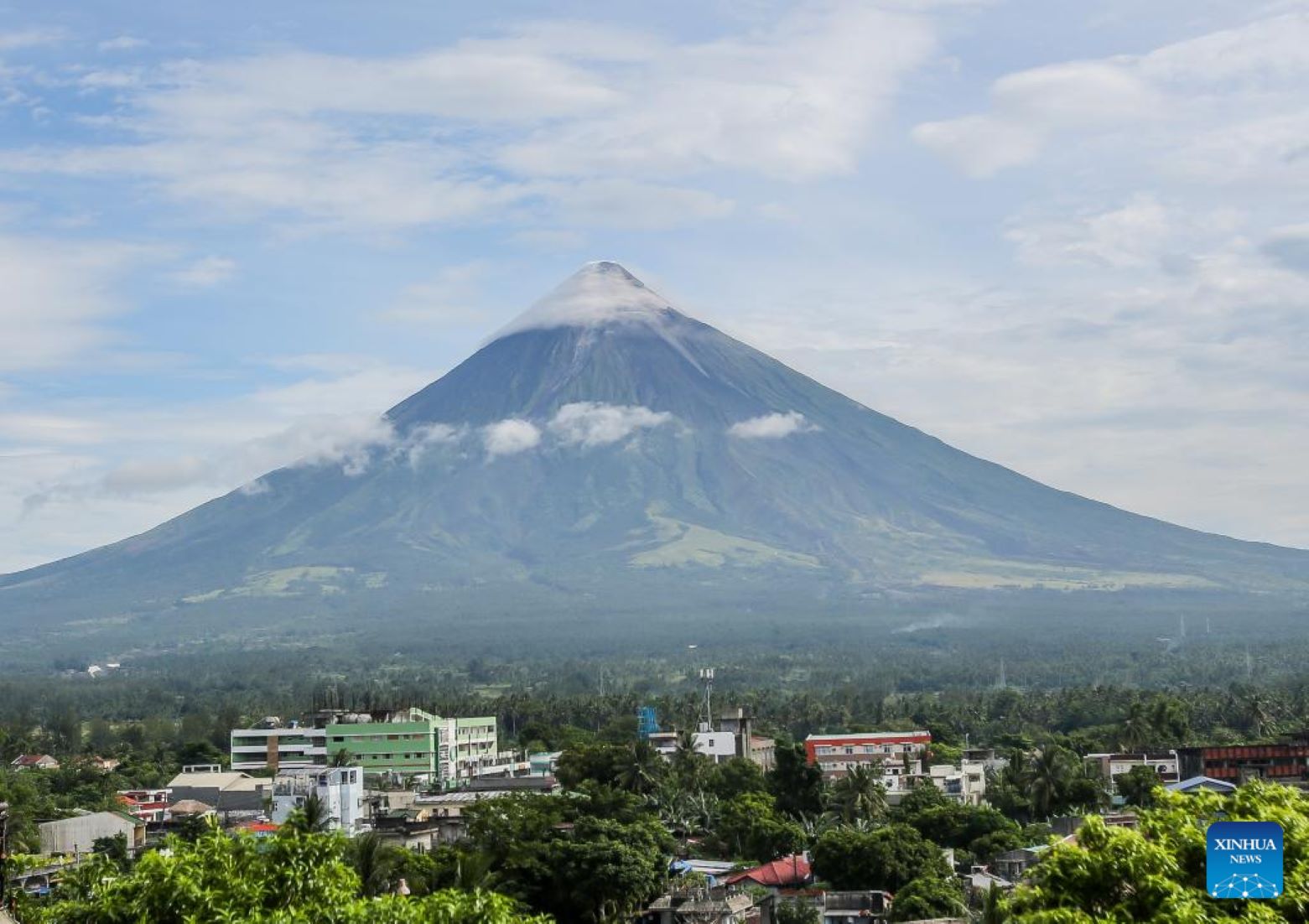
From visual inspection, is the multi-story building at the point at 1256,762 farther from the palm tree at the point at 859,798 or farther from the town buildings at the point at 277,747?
the town buildings at the point at 277,747

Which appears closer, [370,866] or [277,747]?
[370,866]

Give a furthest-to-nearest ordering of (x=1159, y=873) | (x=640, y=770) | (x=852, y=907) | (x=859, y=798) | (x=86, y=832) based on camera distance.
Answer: (x=640, y=770) → (x=859, y=798) → (x=86, y=832) → (x=852, y=907) → (x=1159, y=873)

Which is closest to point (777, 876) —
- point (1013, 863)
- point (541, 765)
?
point (1013, 863)

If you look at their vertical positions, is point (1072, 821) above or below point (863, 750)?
below

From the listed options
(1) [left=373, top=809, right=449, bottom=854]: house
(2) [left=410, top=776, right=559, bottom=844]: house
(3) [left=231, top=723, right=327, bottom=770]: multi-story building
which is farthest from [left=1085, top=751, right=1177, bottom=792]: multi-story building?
(3) [left=231, top=723, right=327, bottom=770]: multi-story building

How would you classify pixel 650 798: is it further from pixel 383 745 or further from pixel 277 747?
pixel 277 747

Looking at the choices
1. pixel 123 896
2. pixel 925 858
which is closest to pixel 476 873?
pixel 925 858
